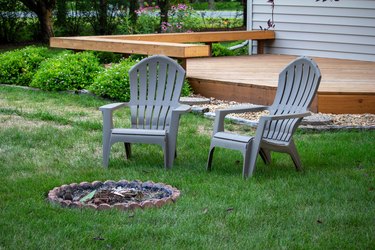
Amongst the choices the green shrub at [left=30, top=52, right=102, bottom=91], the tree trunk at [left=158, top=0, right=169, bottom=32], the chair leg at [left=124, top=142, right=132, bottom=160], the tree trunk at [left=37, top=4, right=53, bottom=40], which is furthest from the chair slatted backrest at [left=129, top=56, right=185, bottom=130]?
the tree trunk at [left=37, top=4, right=53, bottom=40]

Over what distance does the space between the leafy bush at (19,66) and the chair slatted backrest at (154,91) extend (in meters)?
4.94

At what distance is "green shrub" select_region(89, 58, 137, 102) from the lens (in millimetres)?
9742

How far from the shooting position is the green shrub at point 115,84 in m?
9.74

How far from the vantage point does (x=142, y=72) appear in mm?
7105

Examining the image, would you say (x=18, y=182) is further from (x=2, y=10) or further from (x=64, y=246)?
(x=2, y=10)

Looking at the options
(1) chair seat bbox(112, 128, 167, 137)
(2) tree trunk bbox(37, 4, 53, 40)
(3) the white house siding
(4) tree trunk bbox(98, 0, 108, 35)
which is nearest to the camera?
(1) chair seat bbox(112, 128, 167, 137)

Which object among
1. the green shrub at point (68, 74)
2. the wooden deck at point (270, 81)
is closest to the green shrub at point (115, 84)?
the green shrub at point (68, 74)

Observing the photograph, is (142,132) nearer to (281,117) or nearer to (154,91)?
(154,91)

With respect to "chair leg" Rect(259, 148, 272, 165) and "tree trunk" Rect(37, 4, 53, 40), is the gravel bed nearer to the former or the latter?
"chair leg" Rect(259, 148, 272, 165)

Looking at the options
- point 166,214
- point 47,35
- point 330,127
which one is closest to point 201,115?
point 330,127

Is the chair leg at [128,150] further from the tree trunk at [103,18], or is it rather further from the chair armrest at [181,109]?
the tree trunk at [103,18]

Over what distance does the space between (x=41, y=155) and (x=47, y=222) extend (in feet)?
7.05

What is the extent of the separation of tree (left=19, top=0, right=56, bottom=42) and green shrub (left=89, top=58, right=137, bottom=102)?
28.4 ft

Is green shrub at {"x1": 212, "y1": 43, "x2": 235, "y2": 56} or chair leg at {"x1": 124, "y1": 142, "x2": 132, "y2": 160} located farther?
green shrub at {"x1": 212, "y1": 43, "x2": 235, "y2": 56}
